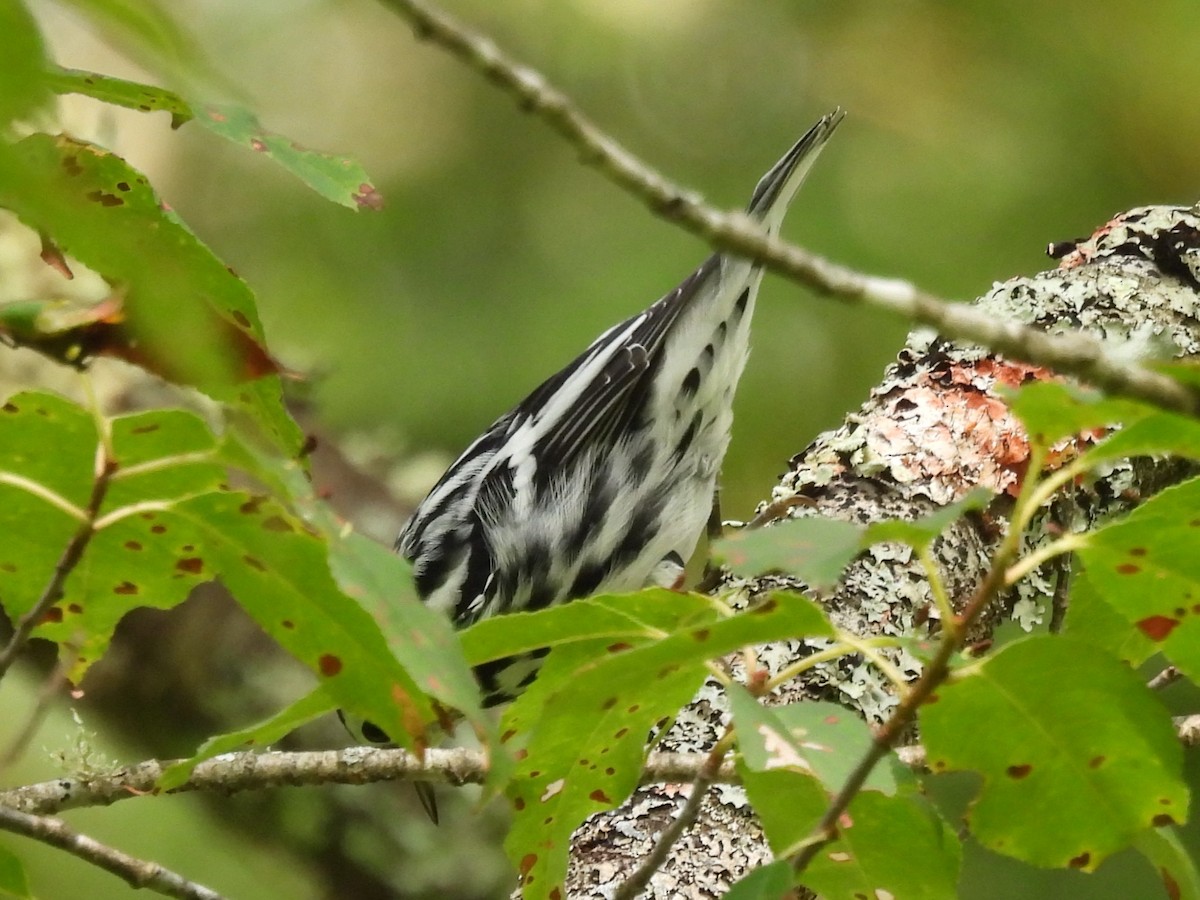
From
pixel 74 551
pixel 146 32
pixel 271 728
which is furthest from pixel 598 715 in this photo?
pixel 146 32

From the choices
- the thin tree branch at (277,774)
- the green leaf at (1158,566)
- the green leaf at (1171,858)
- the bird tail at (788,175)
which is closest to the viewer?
the green leaf at (1158,566)

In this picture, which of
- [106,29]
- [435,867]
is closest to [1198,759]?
[435,867]

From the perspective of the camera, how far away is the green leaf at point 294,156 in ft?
3.01

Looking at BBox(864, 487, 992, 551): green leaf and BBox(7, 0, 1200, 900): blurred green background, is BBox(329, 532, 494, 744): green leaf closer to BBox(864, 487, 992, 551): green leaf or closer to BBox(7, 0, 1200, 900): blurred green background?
BBox(864, 487, 992, 551): green leaf

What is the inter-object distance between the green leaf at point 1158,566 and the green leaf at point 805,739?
17 cm

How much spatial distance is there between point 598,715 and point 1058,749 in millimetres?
289

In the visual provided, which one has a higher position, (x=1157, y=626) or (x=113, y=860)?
(x=113, y=860)

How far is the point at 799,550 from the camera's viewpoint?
0.67m

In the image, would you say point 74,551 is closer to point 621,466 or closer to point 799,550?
point 799,550

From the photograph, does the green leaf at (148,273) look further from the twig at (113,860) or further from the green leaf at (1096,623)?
the green leaf at (1096,623)

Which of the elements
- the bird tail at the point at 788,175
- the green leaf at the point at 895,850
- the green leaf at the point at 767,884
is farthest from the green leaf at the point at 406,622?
the bird tail at the point at 788,175

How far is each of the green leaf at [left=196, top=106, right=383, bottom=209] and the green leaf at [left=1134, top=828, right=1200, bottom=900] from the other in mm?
717

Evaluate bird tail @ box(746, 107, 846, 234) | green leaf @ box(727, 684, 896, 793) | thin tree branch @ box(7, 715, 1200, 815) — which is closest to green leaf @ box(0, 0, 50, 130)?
green leaf @ box(727, 684, 896, 793)

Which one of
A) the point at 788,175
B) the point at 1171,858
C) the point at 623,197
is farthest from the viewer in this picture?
the point at 623,197
